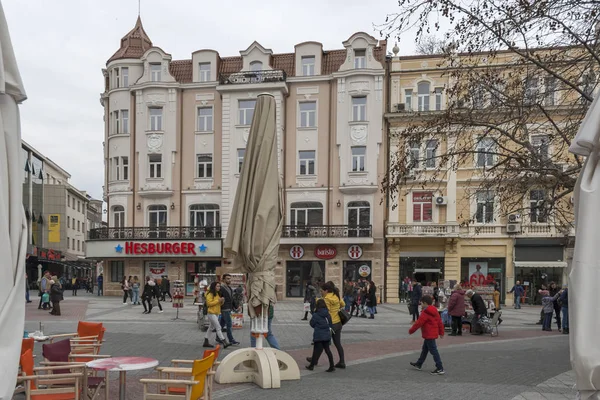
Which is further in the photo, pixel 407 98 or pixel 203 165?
pixel 203 165

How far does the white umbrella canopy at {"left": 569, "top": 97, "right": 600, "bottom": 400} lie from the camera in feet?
11.0

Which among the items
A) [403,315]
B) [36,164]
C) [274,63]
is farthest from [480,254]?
[36,164]

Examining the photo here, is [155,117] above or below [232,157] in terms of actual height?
above

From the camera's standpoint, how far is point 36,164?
6588cm

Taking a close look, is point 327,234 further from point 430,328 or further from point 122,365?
point 122,365

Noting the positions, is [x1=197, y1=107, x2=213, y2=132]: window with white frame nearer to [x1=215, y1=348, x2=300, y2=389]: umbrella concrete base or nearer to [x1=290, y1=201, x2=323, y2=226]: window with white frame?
[x1=290, y1=201, x2=323, y2=226]: window with white frame

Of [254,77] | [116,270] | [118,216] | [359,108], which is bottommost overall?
[116,270]

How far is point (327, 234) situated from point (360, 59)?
1145 centimetres

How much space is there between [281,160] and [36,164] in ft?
139

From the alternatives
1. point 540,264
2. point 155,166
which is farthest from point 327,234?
point 540,264

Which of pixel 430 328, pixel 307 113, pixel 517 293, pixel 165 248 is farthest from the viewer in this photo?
pixel 307 113

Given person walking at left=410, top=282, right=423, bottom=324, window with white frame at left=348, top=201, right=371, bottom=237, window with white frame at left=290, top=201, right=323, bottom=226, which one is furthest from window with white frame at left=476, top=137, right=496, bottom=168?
window with white frame at left=290, top=201, right=323, bottom=226

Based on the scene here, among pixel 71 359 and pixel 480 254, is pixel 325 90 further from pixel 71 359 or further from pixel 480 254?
pixel 71 359

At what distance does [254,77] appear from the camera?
3612 centimetres
